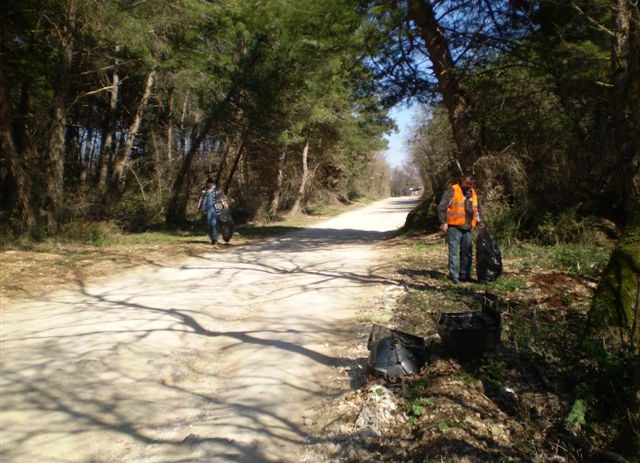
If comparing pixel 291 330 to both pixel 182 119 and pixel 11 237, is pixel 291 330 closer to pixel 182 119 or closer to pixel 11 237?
pixel 11 237

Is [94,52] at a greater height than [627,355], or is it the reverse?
[94,52]

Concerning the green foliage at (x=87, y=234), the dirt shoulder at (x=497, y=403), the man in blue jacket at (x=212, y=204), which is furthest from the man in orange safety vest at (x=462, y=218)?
the green foliage at (x=87, y=234)

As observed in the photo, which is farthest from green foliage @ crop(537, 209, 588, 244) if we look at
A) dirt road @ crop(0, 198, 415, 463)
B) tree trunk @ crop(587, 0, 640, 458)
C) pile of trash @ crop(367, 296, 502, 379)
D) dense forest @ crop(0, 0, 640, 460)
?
Result: pile of trash @ crop(367, 296, 502, 379)

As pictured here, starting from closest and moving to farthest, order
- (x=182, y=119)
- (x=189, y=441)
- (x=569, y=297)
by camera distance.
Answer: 1. (x=189, y=441)
2. (x=569, y=297)
3. (x=182, y=119)

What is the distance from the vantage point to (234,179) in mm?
27016

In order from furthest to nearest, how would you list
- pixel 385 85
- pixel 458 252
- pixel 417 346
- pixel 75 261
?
pixel 385 85
pixel 75 261
pixel 458 252
pixel 417 346

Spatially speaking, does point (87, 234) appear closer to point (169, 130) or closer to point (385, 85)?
point (385, 85)

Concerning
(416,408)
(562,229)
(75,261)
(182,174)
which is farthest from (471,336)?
(182,174)

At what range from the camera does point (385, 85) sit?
1423 centimetres

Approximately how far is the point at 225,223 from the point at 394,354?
1016 cm

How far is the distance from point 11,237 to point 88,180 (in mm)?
9478

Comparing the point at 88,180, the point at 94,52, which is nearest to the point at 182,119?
the point at 88,180

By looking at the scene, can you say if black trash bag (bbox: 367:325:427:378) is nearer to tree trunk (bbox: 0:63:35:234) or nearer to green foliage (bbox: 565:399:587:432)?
green foliage (bbox: 565:399:587:432)

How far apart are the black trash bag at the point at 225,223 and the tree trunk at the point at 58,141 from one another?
4.30 m
